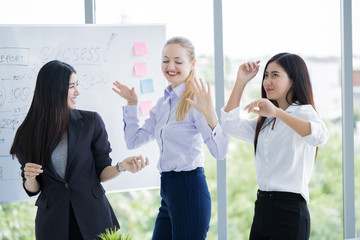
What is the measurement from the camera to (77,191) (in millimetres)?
2131

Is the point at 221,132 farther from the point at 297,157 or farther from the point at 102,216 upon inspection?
the point at 102,216

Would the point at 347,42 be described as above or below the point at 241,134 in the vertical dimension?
above

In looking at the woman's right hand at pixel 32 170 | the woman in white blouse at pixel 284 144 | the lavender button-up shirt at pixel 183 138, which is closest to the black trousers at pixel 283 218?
the woman in white blouse at pixel 284 144

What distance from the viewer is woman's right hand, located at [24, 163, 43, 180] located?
202cm

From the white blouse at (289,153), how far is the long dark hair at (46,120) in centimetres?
108

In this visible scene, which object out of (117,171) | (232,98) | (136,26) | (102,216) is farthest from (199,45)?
(102,216)

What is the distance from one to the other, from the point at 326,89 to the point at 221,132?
1.62 m

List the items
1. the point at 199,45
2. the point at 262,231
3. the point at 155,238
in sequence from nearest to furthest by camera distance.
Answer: the point at 262,231 → the point at 155,238 → the point at 199,45

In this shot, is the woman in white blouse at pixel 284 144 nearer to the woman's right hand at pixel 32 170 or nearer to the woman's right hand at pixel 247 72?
the woman's right hand at pixel 247 72

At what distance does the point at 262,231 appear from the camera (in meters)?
1.91

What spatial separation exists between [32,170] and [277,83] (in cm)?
132

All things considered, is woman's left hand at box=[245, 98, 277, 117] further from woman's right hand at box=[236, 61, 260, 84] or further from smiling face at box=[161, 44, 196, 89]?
smiling face at box=[161, 44, 196, 89]

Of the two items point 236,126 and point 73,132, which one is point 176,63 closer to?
point 236,126

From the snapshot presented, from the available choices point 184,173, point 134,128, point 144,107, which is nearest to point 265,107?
point 184,173
